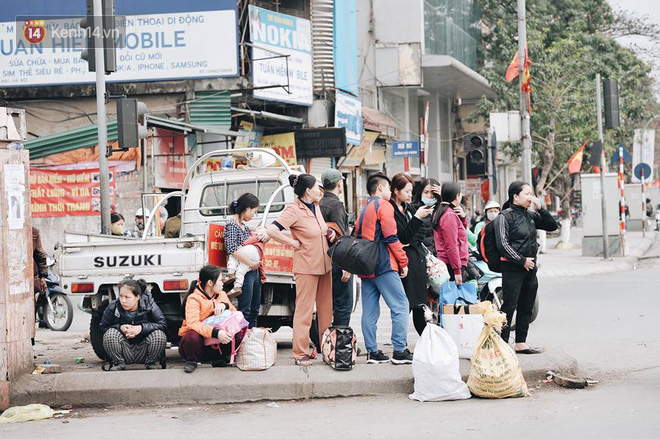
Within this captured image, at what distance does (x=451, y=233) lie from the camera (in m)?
10.2

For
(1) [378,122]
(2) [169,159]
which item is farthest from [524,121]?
(1) [378,122]

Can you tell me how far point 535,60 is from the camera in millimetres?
36906

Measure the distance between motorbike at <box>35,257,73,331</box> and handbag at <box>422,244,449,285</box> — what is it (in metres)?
6.90

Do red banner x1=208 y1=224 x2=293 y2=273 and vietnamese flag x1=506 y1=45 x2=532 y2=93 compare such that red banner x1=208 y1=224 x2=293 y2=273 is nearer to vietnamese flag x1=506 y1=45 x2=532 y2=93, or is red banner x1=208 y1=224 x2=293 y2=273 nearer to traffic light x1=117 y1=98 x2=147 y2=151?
traffic light x1=117 y1=98 x2=147 y2=151

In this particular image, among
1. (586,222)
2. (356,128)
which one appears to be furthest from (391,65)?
(586,222)

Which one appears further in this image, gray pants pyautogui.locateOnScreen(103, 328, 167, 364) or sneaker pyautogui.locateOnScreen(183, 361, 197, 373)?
gray pants pyautogui.locateOnScreen(103, 328, 167, 364)

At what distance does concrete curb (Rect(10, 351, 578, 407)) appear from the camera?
8.67 m

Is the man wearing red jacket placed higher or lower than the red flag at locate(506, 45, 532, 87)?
lower

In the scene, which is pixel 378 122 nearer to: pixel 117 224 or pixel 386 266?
pixel 117 224

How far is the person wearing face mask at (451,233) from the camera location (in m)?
10.3

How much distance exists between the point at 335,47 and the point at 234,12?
4992mm

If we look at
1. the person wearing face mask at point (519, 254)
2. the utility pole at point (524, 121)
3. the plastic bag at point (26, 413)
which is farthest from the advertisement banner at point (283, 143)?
the plastic bag at point (26, 413)

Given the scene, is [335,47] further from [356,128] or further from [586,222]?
[586,222]

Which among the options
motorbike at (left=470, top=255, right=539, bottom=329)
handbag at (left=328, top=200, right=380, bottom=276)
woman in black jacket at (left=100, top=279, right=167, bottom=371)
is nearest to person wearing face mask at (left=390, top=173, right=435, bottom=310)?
handbag at (left=328, top=200, right=380, bottom=276)
